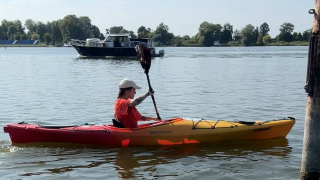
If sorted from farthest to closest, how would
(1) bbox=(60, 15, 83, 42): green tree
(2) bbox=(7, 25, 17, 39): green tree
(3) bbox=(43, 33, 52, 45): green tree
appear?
(2) bbox=(7, 25, 17, 39): green tree → (3) bbox=(43, 33, 52, 45): green tree → (1) bbox=(60, 15, 83, 42): green tree

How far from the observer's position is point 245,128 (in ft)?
28.0

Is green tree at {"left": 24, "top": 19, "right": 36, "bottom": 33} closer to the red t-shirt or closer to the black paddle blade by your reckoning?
the black paddle blade

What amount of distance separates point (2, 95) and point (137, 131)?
Answer: 10.5m

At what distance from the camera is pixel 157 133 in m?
8.46

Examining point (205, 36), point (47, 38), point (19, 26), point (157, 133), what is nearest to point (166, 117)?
point (157, 133)

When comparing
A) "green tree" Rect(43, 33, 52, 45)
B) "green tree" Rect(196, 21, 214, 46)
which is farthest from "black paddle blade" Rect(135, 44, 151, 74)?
"green tree" Rect(43, 33, 52, 45)

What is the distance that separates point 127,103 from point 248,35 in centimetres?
11754

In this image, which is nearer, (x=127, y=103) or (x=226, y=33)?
(x=127, y=103)

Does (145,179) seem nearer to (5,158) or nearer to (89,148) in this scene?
(89,148)

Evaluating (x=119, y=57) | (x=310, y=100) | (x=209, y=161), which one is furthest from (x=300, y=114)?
(x=119, y=57)

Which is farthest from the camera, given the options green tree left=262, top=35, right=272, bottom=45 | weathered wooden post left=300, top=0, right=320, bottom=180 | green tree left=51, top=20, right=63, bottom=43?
green tree left=51, top=20, right=63, bottom=43

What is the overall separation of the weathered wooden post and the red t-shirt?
3.49 m

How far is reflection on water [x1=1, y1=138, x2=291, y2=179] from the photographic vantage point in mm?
7367

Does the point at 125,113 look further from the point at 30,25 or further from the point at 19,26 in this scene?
the point at 30,25
